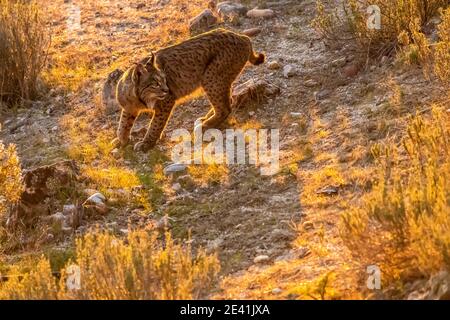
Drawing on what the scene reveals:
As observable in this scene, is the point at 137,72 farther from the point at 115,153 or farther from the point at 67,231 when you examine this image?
the point at 67,231

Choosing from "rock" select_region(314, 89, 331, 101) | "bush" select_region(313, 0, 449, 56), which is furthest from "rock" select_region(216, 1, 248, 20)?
"rock" select_region(314, 89, 331, 101)

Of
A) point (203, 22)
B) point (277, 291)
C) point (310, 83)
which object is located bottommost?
point (277, 291)

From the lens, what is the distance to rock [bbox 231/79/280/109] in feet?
33.9

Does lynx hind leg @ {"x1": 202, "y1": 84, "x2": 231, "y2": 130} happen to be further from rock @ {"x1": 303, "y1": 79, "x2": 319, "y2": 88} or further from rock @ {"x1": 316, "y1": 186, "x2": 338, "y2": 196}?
rock @ {"x1": 316, "y1": 186, "x2": 338, "y2": 196}

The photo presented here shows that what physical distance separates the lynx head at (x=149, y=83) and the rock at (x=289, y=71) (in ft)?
6.02

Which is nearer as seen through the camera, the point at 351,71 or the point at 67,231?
the point at 67,231

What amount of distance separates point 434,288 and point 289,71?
237 inches

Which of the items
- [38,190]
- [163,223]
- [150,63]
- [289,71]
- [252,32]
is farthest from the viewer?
[252,32]

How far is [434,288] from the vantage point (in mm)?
5137

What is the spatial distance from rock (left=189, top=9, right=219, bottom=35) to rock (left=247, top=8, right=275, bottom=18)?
20.4 inches

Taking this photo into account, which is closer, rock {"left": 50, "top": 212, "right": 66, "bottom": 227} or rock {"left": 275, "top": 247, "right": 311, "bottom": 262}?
rock {"left": 275, "top": 247, "right": 311, "bottom": 262}

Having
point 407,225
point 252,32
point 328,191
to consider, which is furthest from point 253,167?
point 252,32

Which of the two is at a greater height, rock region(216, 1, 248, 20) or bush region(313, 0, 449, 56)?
rock region(216, 1, 248, 20)
